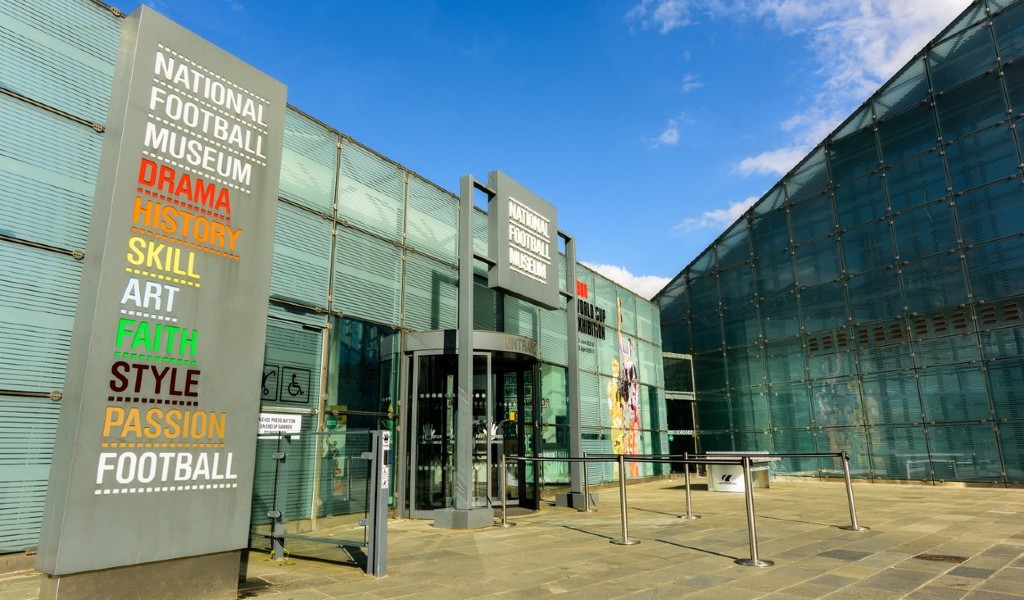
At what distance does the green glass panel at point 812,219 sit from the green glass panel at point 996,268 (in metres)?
4.80

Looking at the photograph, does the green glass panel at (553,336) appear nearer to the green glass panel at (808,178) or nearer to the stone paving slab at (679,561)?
the stone paving slab at (679,561)

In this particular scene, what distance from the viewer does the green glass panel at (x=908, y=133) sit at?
20.2 meters

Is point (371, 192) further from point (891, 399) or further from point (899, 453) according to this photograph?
point (899, 453)

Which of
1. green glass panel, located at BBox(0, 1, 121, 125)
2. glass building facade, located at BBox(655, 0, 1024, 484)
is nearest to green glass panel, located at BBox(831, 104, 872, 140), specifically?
glass building facade, located at BBox(655, 0, 1024, 484)

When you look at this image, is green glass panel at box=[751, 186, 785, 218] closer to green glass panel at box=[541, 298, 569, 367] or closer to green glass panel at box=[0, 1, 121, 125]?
green glass panel at box=[541, 298, 569, 367]

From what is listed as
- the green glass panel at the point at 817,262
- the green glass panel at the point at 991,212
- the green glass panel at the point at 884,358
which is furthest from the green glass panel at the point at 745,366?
the green glass panel at the point at 991,212

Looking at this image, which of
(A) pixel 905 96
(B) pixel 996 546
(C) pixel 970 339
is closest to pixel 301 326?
(B) pixel 996 546

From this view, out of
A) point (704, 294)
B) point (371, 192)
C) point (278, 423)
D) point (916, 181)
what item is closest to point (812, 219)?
point (916, 181)

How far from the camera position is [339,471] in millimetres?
8273

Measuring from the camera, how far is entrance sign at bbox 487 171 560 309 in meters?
11.6

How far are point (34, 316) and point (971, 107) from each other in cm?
2457

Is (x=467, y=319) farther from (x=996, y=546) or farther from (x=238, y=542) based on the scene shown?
(x=996, y=546)

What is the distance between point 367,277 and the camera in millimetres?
12320

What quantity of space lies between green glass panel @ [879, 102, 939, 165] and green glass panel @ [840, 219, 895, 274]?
236 centimetres
